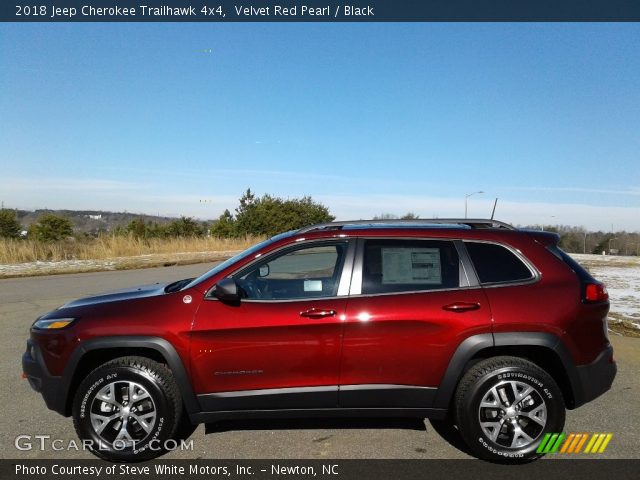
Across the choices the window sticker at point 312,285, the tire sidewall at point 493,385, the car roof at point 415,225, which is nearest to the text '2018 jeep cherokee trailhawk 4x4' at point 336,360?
the tire sidewall at point 493,385

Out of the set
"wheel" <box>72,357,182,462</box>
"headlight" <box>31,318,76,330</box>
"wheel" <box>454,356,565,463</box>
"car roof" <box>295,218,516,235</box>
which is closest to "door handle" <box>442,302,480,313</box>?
"wheel" <box>454,356,565,463</box>

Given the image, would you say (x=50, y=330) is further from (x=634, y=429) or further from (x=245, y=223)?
(x=245, y=223)

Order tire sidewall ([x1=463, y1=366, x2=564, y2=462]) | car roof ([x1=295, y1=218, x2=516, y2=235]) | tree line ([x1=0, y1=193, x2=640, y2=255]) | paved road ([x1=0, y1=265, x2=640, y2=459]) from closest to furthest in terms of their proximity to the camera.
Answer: tire sidewall ([x1=463, y1=366, x2=564, y2=462]), paved road ([x1=0, y1=265, x2=640, y2=459]), car roof ([x1=295, y1=218, x2=516, y2=235]), tree line ([x1=0, y1=193, x2=640, y2=255])

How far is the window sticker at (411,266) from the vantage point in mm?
3668

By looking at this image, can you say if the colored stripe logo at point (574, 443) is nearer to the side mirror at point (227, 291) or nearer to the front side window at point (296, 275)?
the front side window at point (296, 275)

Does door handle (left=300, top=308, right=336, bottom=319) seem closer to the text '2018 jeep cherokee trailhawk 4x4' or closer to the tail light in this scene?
the text '2018 jeep cherokee trailhawk 4x4'

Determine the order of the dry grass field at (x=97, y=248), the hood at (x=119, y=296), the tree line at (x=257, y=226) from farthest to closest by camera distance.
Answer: the tree line at (x=257, y=226) → the dry grass field at (x=97, y=248) → the hood at (x=119, y=296)

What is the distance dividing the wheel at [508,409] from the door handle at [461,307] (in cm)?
46

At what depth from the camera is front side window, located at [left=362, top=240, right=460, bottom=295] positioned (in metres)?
3.63

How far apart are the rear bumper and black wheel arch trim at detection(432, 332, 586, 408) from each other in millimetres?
17

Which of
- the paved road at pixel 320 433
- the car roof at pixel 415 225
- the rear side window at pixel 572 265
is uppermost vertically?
the car roof at pixel 415 225

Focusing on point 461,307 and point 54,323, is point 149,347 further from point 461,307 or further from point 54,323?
point 461,307

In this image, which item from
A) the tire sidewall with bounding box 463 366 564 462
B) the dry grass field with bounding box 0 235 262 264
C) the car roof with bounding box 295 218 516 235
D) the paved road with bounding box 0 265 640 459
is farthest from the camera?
the dry grass field with bounding box 0 235 262 264
